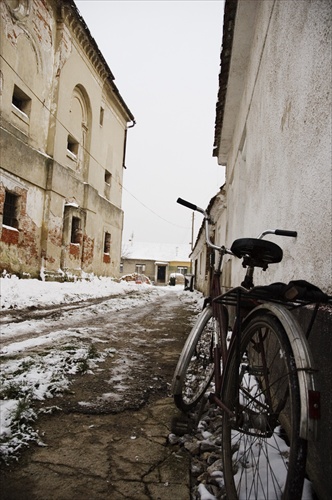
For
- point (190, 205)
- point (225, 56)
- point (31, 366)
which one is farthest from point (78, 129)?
point (190, 205)

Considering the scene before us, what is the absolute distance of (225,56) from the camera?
4863mm

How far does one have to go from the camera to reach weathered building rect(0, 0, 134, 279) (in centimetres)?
1073

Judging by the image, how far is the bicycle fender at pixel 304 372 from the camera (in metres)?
0.99

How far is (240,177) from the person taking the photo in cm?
571

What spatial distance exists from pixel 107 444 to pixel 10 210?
10.7 metres

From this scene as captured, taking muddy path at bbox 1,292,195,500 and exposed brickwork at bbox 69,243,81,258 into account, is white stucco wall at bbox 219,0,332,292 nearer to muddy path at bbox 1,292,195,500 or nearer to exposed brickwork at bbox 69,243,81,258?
muddy path at bbox 1,292,195,500

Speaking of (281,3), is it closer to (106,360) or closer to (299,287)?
(299,287)

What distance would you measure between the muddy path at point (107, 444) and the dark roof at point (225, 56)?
4.21 meters

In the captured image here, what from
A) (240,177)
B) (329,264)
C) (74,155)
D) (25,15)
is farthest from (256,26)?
(74,155)

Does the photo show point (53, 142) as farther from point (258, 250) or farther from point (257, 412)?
point (257, 412)

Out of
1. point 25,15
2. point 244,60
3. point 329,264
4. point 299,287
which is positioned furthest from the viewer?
point 25,15

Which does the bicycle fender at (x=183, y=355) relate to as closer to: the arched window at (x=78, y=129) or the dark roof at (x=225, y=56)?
the dark roof at (x=225, y=56)

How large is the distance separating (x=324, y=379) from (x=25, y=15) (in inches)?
557

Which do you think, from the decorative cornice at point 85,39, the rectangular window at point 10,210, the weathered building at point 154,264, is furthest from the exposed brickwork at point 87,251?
the weathered building at point 154,264
